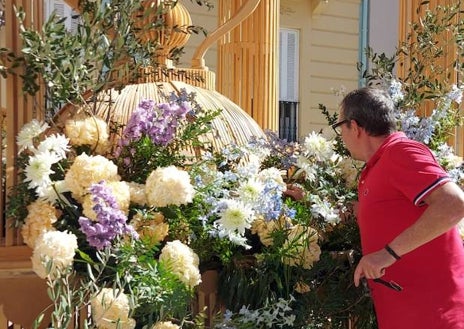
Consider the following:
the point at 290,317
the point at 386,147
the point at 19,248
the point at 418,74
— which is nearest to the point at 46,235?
the point at 19,248

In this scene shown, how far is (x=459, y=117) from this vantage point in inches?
117

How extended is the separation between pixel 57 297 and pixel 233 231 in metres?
0.60

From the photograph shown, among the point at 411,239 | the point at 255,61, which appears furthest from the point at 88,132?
the point at 255,61

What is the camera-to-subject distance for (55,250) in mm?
1959

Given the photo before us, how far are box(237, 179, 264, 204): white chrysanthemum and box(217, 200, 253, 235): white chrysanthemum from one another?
57 mm

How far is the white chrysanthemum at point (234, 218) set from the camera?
85.7 inches

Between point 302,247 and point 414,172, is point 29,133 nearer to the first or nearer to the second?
point 302,247

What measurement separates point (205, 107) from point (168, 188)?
905 mm

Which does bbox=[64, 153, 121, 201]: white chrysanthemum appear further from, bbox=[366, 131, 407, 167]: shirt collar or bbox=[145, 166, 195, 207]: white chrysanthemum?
bbox=[366, 131, 407, 167]: shirt collar

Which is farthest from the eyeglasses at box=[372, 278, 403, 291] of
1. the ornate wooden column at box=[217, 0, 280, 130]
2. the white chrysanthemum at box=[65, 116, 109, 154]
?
the ornate wooden column at box=[217, 0, 280, 130]

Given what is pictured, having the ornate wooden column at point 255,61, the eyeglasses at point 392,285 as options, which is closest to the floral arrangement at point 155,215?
the eyeglasses at point 392,285

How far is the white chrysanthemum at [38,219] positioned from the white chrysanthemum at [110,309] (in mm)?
303

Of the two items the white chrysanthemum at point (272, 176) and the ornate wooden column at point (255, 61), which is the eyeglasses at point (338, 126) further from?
the ornate wooden column at point (255, 61)

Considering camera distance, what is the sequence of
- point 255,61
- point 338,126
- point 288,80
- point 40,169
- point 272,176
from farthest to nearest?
point 288,80, point 255,61, point 338,126, point 272,176, point 40,169
